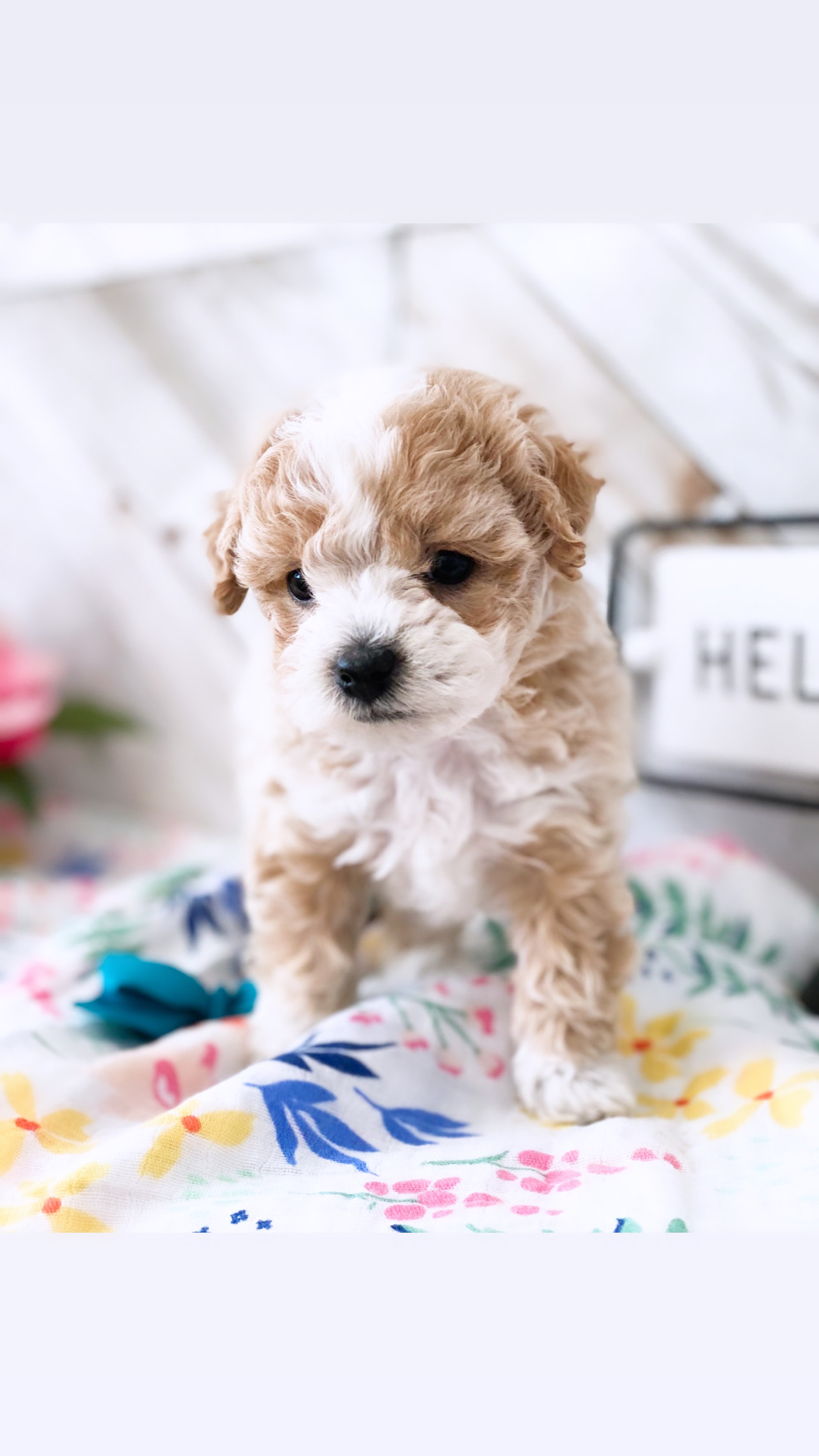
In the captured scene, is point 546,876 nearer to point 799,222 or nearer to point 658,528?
point 658,528

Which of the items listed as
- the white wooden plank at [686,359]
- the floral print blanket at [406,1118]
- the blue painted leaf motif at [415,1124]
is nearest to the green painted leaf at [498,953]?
the floral print blanket at [406,1118]

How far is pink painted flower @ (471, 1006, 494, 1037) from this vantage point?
125 cm

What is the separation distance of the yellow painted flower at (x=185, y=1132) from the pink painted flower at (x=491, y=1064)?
0.33 metres

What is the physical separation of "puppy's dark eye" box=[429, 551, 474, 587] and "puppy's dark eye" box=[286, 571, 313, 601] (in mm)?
134

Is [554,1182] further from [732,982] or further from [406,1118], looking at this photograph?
[732,982]

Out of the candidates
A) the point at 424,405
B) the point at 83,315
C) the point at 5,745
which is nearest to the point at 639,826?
the point at 424,405

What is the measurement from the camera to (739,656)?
162 cm

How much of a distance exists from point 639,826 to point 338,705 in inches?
44.9

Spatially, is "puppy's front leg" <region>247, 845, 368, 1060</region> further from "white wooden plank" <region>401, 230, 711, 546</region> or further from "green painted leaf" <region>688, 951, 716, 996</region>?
"white wooden plank" <region>401, 230, 711, 546</region>

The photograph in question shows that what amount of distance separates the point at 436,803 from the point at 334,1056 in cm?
A: 30

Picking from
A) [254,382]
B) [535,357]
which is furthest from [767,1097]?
[254,382]

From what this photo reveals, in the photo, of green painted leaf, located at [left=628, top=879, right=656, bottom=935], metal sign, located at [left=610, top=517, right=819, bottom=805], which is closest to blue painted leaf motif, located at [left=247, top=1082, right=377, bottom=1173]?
green painted leaf, located at [left=628, top=879, right=656, bottom=935]

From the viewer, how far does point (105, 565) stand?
7.79 ft

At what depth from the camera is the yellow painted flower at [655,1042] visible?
4.07ft
